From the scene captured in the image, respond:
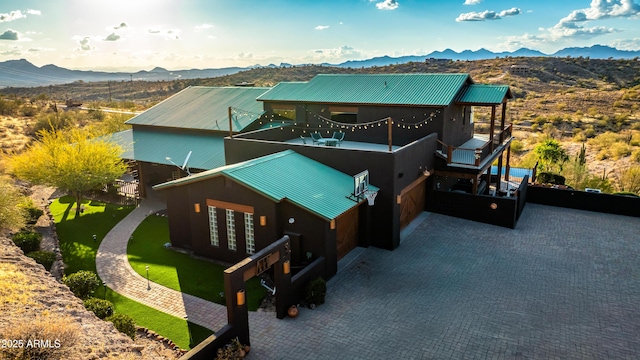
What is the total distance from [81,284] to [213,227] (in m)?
4.61

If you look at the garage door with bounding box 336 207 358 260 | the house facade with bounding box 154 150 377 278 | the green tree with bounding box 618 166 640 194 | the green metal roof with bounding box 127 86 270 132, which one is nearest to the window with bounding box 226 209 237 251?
the house facade with bounding box 154 150 377 278

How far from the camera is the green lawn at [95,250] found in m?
11.8

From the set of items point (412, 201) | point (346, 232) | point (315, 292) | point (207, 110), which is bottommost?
point (315, 292)

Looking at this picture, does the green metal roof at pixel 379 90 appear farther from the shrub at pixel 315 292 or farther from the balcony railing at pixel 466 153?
the shrub at pixel 315 292

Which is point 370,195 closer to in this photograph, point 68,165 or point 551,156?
point 68,165

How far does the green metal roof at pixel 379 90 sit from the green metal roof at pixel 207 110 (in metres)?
1.95

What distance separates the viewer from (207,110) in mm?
27828

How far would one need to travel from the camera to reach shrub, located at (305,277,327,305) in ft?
41.9

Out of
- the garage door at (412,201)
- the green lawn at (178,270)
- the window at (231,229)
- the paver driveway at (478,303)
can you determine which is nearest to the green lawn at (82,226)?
the green lawn at (178,270)

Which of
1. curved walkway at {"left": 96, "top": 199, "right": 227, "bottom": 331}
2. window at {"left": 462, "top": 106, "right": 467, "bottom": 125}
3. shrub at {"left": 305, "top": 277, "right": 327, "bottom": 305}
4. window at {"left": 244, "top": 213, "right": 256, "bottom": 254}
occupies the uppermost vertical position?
window at {"left": 462, "top": 106, "right": 467, "bottom": 125}

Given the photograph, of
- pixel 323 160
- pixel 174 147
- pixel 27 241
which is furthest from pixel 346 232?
pixel 174 147

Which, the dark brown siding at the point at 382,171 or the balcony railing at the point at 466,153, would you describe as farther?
the balcony railing at the point at 466,153

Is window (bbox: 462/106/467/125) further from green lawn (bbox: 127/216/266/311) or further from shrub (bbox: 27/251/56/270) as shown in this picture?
shrub (bbox: 27/251/56/270)

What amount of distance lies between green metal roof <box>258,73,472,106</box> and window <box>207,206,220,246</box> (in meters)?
9.28
